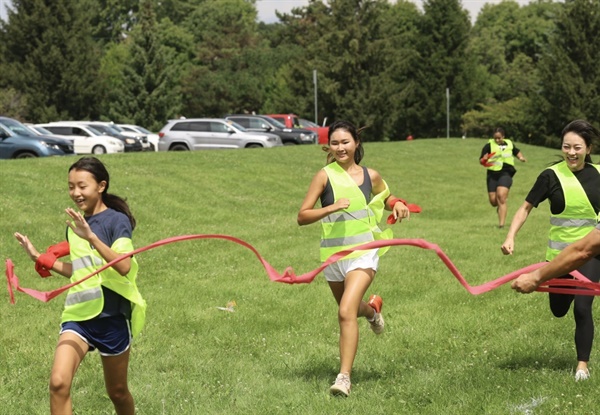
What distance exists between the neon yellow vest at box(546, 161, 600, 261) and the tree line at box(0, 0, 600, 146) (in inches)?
1962

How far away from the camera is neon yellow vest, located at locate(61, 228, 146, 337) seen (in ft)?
15.7

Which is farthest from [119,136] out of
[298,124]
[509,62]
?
[509,62]

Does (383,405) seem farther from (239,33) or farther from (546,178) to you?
(239,33)

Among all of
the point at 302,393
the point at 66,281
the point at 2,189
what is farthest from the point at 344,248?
the point at 2,189

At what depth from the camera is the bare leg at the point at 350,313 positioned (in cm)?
599

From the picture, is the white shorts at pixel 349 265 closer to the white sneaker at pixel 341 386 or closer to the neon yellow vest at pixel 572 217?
the white sneaker at pixel 341 386

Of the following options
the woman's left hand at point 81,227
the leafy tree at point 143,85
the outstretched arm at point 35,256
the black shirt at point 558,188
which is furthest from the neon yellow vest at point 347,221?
the leafy tree at point 143,85

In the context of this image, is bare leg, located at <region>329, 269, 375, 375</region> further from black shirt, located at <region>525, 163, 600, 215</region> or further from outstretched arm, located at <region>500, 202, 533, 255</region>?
black shirt, located at <region>525, 163, 600, 215</region>

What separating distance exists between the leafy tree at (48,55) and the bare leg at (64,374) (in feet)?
185

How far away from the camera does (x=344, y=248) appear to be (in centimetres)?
625

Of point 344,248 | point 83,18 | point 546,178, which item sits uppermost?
point 83,18

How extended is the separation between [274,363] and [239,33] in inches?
3167

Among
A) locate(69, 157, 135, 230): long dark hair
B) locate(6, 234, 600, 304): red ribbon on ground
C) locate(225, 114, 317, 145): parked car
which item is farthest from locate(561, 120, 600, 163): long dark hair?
locate(225, 114, 317, 145): parked car

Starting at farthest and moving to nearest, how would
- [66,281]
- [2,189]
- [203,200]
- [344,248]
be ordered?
1. [203,200]
2. [2,189]
3. [66,281]
4. [344,248]
